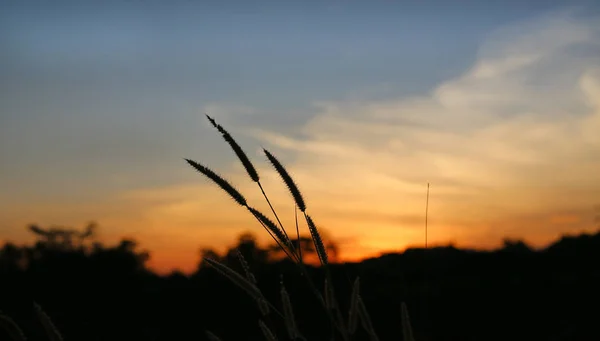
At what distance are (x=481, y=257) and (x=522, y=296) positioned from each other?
79.5 inches

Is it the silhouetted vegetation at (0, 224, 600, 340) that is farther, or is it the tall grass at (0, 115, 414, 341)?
the silhouetted vegetation at (0, 224, 600, 340)

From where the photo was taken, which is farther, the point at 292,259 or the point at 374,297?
the point at 374,297

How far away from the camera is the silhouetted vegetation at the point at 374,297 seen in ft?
26.9

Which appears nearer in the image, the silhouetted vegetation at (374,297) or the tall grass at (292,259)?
the tall grass at (292,259)

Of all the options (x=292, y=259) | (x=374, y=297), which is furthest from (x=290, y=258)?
(x=374, y=297)

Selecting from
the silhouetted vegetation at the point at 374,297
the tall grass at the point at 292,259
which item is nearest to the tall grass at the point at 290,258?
the tall grass at the point at 292,259

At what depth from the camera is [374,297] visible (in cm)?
912

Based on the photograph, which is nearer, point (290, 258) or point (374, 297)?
point (290, 258)

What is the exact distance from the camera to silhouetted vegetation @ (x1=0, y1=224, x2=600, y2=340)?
8.19 metres

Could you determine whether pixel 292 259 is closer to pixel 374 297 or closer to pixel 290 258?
pixel 290 258

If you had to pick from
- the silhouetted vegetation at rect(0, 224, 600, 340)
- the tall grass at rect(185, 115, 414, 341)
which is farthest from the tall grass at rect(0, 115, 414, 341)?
A: the silhouetted vegetation at rect(0, 224, 600, 340)

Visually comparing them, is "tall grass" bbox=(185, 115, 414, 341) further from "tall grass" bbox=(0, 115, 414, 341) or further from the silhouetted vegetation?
the silhouetted vegetation

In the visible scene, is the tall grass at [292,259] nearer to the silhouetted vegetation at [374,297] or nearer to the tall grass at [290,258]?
the tall grass at [290,258]

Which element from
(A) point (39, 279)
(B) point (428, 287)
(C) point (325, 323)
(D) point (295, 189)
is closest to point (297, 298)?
(C) point (325, 323)
